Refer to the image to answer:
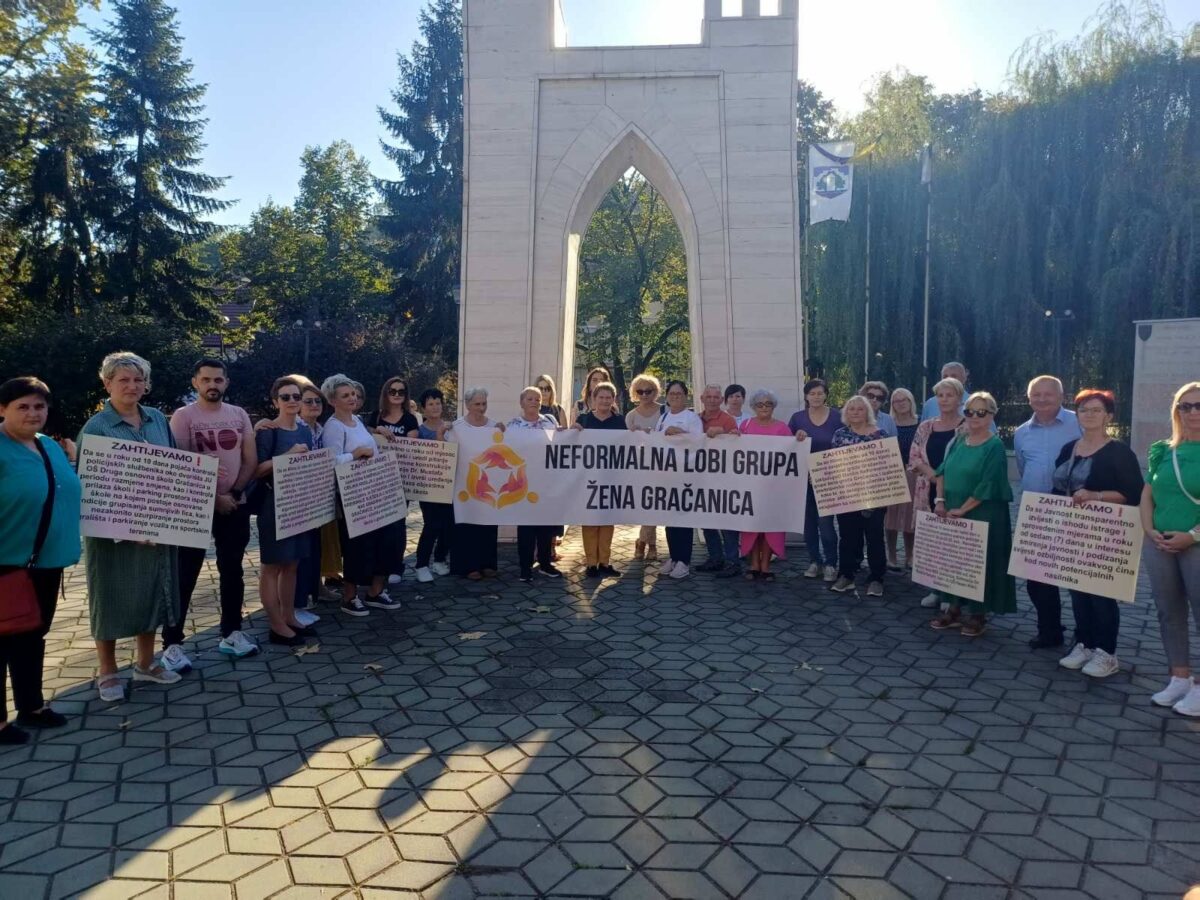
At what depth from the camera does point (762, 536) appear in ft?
23.9

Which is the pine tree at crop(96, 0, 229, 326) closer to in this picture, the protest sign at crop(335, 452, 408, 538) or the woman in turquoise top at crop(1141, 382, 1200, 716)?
the protest sign at crop(335, 452, 408, 538)

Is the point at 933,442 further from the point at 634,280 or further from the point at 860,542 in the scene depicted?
the point at 634,280

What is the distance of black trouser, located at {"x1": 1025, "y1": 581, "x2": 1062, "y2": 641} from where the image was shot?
5352 millimetres

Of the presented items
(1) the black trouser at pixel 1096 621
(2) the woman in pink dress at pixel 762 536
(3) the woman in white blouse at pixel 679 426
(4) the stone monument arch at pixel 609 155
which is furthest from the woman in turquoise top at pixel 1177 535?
(4) the stone monument arch at pixel 609 155

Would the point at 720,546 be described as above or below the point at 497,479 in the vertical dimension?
below

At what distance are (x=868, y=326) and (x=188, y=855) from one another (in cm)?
1834

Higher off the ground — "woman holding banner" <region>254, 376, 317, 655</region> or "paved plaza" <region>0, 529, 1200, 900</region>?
"woman holding banner" <region>254, 376, 317, 655</region>

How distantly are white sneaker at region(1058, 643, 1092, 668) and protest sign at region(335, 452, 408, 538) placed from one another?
198 inches

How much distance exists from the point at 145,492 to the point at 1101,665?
595 cm

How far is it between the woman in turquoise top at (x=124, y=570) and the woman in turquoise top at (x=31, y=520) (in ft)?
0.95

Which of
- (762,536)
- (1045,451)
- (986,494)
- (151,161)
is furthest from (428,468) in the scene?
(151,161)

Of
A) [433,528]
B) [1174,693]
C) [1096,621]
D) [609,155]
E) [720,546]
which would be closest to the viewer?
[1174,693]

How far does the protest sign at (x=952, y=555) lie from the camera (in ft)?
18.0

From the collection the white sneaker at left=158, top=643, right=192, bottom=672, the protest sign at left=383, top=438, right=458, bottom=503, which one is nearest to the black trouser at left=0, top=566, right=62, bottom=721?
the white sneaker at left=158, top=643, right=192, bottom=672
